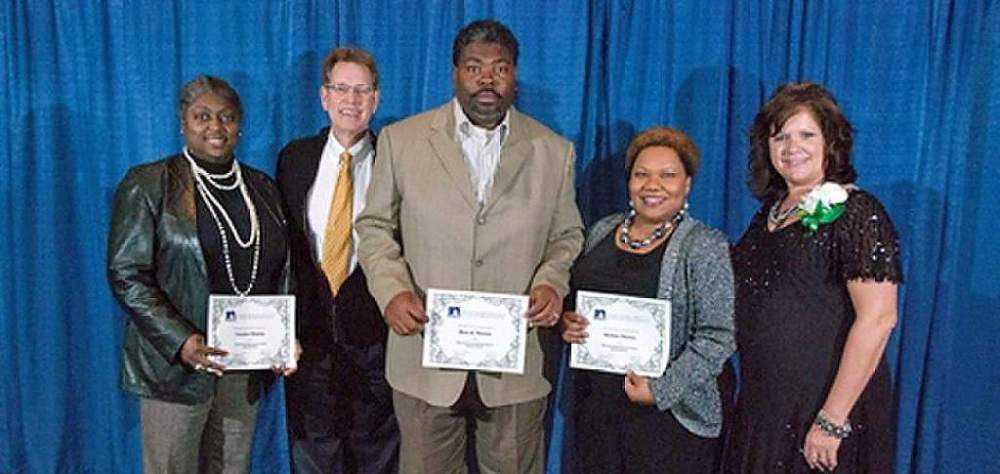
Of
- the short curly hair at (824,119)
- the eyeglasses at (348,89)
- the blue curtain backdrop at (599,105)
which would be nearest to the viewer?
the short curly hair at (824,119)

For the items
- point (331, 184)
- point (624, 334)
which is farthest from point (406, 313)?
point (331, 184)

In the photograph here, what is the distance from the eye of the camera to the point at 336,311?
2.34 meters

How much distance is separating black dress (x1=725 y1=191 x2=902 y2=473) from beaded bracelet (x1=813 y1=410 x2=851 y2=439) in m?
0.04

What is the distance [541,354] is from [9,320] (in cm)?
211

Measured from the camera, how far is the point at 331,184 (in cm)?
235

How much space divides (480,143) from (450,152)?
92 mm

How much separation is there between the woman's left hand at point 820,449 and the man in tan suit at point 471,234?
652 millimetres

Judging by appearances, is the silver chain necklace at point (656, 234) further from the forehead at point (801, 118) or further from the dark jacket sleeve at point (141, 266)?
the dark jacket sleeve at point (141, 266)

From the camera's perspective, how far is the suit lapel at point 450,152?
1979mm

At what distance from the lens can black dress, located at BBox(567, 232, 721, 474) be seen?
1966 millimetres

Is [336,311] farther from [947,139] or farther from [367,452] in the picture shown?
[947,139]

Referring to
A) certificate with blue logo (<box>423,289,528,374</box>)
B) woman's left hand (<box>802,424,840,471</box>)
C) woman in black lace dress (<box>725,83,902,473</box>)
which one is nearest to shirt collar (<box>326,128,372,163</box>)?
certificate with blue logo (<box>423,289,528,374</box>)

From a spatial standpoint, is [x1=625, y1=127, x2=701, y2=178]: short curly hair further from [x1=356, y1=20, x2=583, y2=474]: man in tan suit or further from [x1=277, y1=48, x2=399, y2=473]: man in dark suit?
[x1=277, y1=48, x2=399, y2=473]: man in dark suit

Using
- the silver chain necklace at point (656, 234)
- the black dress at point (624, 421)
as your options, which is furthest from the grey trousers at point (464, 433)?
the silver chain necklace at point (656, 234)
